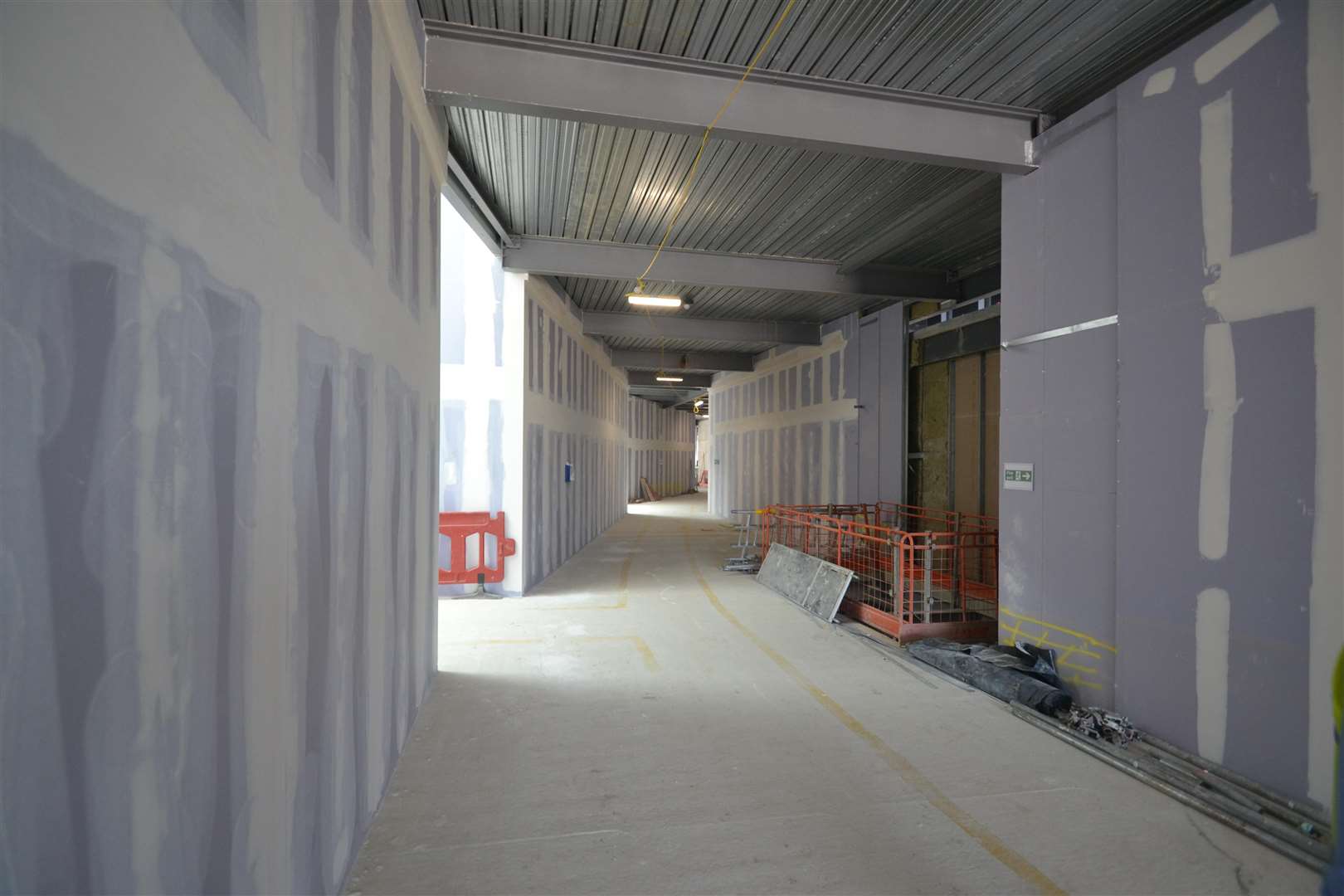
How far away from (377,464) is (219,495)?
75.8 inches

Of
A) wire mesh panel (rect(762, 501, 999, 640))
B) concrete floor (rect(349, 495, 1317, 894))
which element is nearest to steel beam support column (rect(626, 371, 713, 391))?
wire mesh panel (rect(762, 501, 999, 640))

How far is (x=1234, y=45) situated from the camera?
429 centimetres

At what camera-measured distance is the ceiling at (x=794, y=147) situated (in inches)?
184

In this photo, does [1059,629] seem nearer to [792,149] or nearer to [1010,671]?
[1010,671]

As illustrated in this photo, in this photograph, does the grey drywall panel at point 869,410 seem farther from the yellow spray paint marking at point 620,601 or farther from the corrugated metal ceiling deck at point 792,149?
the yellow spray paint marking at point 620,601

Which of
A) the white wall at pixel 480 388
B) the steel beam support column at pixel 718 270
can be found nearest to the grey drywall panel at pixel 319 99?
the steel beam support column at pixel 718 270

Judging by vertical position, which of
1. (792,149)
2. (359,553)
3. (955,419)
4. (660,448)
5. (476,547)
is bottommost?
(476,547)

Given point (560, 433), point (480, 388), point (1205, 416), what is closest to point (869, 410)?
point (560, 433)

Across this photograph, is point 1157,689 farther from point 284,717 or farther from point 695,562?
point 695,562

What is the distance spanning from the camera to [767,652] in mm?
7125

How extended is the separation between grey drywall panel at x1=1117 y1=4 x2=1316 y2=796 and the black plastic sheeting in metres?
0.58

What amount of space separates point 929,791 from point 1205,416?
332 cm

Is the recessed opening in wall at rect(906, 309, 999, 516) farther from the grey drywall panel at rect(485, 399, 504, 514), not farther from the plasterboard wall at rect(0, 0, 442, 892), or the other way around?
the plasterboard wall at rect(0, 0, 442, 892)

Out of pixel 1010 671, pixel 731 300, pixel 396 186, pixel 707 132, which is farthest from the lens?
pixel 731 300
